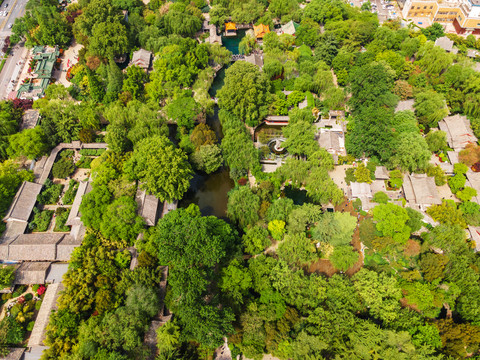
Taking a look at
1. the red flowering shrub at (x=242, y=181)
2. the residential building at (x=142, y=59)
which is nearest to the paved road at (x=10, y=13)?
the residential building at (x=142, y=59)

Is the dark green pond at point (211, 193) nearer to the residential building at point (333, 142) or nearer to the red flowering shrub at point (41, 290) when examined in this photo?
the residential building at point (333, 142)

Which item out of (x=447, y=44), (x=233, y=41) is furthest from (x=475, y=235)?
(x=233, y=41)

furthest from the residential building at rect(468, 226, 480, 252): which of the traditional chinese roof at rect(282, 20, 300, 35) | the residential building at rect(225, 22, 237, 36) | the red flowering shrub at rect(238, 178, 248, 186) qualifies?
the residential building at rect(225, 22, 237, 36)

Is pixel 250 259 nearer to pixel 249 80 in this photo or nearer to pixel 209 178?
pixel 209 178

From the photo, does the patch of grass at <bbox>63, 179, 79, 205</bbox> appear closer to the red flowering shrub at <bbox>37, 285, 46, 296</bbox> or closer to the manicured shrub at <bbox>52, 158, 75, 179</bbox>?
the manicured shrub at <bbox>52, 158, 75, 179</bbox>

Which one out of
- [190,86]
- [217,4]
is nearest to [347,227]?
[190,86]
